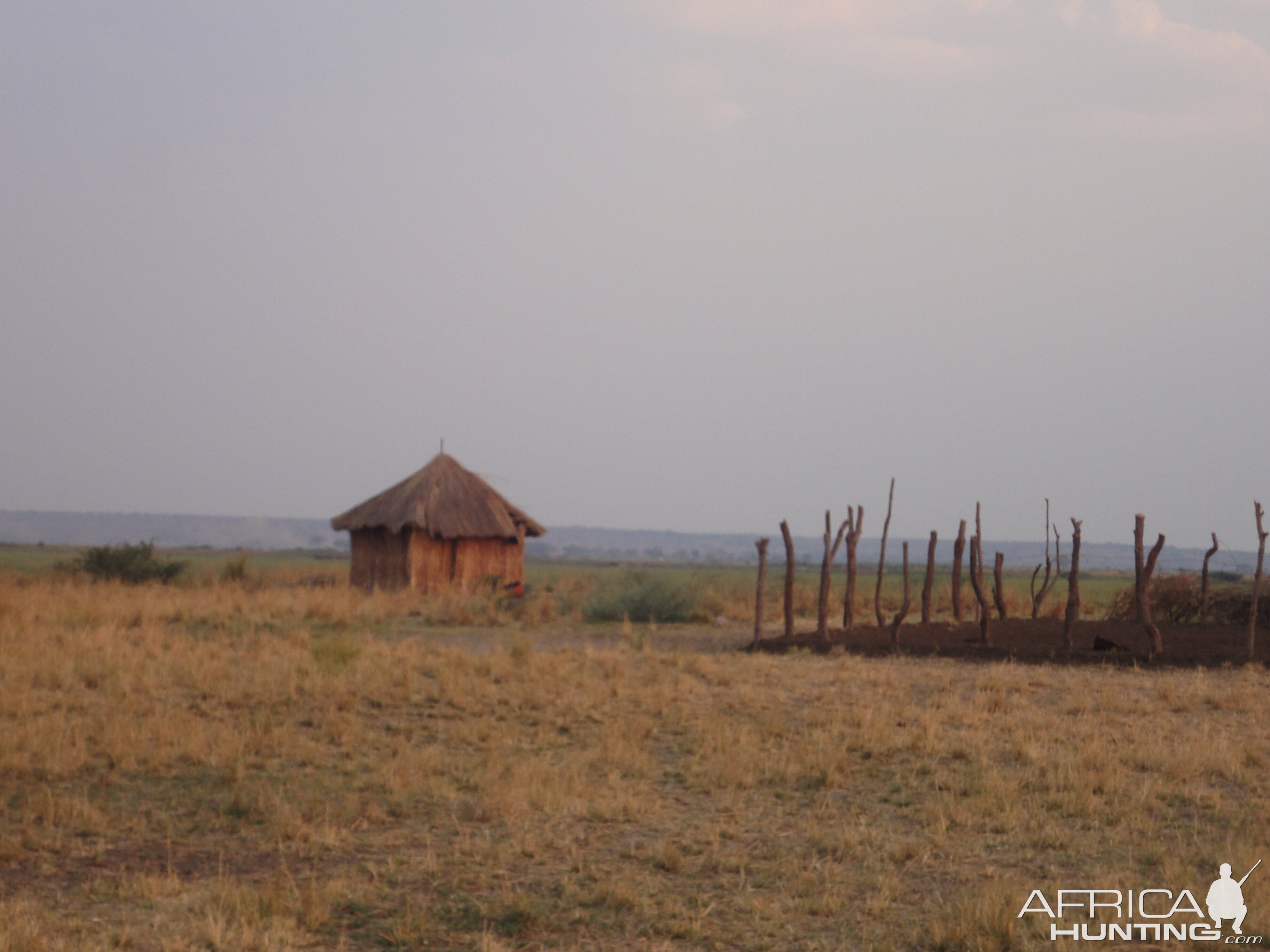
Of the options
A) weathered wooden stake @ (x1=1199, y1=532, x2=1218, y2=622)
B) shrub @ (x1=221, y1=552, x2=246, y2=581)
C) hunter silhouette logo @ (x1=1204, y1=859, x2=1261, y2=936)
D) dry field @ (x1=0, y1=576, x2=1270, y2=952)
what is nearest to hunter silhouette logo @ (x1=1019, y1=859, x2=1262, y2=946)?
hunter silhouette logo @ (x1=1204, y1=859, x2=1261, y2=936)

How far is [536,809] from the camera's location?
8328 millimetres

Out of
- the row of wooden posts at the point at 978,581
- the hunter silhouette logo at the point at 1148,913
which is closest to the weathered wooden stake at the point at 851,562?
the row of wooden posts at the point at 978,581

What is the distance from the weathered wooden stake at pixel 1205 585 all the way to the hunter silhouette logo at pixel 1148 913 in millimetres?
14095

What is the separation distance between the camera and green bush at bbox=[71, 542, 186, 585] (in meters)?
29.5

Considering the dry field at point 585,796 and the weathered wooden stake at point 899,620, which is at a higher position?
the weathered wooden stake at point 899,620

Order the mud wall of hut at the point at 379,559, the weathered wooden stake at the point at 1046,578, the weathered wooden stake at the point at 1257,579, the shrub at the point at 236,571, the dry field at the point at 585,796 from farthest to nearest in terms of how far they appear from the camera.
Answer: the shrub at the point at 236,571 → the mud wall of hut at the point at 379,559 → the weathered wooden stake at the point at 1046,578 → the weathered wooden stake at the point at 1257,579 → the dry field at the point at 585,796

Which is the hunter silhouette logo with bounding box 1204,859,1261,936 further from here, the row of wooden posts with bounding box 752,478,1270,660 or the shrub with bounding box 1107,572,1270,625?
the shrub with bounding box 1107,572,1270,625

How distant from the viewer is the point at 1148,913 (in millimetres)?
6223

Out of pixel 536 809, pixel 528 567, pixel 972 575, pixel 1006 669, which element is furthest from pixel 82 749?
pixel 528 567

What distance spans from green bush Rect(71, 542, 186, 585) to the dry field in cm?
1560

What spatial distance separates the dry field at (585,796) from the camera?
6.18 m

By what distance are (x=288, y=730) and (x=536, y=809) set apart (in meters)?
3.06

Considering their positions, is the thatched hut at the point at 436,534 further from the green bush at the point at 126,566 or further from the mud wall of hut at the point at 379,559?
the green bush at the point at 126,566

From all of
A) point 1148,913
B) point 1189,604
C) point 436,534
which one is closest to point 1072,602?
point 1189,604
